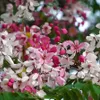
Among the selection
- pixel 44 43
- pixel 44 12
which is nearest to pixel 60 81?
pixel 44 43

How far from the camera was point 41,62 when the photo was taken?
1819 mm

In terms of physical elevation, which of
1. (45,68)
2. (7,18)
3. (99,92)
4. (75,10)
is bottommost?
(99,92)

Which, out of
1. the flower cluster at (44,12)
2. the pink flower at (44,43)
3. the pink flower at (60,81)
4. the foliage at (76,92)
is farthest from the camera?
the flower cluster at (44,12)

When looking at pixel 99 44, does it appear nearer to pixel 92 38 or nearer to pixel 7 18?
pixel 92 38

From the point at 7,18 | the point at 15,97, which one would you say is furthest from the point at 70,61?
the point at 7,18

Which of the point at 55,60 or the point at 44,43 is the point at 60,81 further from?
the point at 44,43

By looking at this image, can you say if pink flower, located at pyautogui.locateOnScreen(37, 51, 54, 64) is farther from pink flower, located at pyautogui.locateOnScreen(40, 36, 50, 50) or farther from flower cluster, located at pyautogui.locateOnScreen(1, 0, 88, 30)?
flower cluster, located at pyautogui.locateOnScreen(1, 0, 88, 30)

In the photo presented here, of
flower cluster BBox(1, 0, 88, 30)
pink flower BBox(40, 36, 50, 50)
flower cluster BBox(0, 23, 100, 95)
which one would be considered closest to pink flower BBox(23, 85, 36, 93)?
flower cluster BBox(0, 23, 100, 95)

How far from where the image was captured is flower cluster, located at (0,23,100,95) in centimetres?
181

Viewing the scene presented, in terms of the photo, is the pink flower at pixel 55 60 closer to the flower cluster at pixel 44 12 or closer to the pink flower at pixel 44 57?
the pink flower at pixel 44 57

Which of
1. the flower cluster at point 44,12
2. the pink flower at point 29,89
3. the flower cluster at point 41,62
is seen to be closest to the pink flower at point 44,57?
the flower cluster at point 41,62

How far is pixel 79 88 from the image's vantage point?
1.69 meters

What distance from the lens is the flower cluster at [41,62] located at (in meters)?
1.81

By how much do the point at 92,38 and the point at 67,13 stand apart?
1.30 meters
